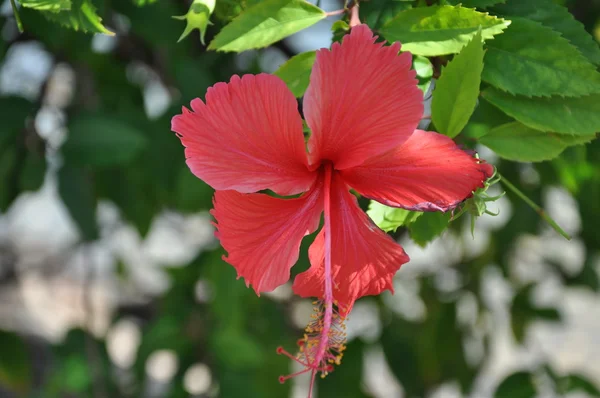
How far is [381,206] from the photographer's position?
0.50m

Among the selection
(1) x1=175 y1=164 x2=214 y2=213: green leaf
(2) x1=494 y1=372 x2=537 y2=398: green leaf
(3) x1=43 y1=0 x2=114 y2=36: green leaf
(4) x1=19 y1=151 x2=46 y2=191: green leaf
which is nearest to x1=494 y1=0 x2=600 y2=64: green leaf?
(3) x1=43 y1=0 x2=114 y2=36: green leaf

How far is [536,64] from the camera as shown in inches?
19.2

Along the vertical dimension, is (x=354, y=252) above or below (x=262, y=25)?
below

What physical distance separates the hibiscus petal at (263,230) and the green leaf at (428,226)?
0.29 feet

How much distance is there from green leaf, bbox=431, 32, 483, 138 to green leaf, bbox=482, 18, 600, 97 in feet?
0.13

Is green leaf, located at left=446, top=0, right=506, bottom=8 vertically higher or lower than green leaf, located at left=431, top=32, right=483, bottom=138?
higher

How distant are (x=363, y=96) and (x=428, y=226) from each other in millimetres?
133

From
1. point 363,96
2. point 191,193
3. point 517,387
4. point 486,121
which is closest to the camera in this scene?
point 363,96

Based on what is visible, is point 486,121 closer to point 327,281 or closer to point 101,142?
point 327,281

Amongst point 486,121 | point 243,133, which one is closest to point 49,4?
point 243,133

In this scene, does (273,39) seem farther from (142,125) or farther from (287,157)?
(142,125)

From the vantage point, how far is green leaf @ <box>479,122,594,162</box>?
1.68 ft

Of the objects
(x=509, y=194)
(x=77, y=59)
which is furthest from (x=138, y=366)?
(x=509, y=194)

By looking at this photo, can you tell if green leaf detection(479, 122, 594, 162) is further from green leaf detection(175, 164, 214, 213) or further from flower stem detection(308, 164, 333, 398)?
green leaf detection(175, 164, 214, 213)
